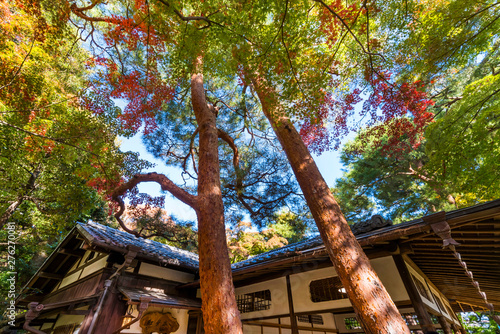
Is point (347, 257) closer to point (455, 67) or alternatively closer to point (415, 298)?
point (415, 298)

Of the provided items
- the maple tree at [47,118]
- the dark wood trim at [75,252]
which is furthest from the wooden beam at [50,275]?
the maple tree at [47,118]

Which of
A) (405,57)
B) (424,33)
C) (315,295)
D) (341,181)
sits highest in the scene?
(341,181)

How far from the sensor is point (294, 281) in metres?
4.82

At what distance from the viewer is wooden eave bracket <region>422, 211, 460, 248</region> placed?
2.48 m

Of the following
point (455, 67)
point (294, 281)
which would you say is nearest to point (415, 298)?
point (294, 281)

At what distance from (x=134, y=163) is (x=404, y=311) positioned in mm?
8266

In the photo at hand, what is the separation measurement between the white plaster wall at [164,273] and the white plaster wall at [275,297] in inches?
97.1

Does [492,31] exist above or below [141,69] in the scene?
below

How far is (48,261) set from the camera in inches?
304

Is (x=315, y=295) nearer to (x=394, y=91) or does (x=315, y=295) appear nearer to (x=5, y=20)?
(x=394, y=91)

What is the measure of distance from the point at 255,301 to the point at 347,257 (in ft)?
12.3

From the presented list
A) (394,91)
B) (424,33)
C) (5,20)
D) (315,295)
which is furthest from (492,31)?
(5,20)

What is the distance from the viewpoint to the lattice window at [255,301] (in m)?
5.28

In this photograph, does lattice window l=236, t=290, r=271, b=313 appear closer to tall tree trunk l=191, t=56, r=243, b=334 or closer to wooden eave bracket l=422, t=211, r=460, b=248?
tall tree trunk l=191, t=56, r=243, b=334
